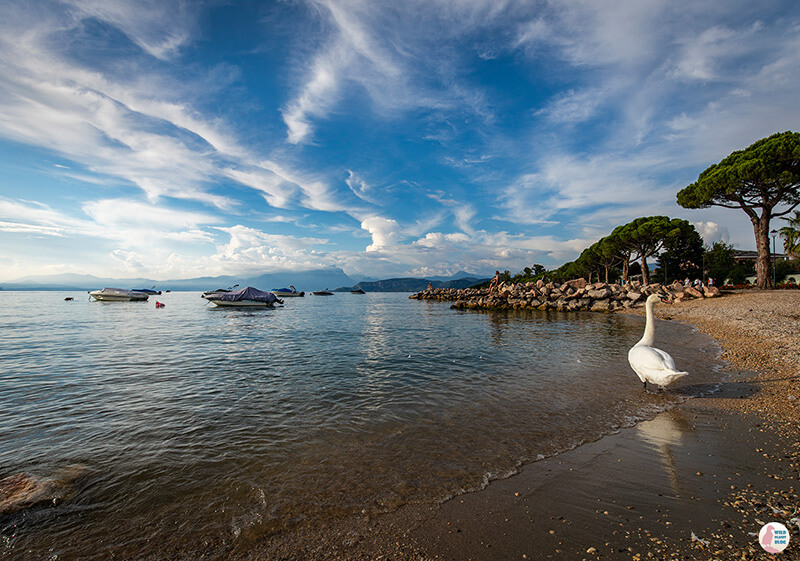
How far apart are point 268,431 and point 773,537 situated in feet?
22.3

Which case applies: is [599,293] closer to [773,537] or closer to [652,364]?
[652,364]

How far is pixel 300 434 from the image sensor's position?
6.05m

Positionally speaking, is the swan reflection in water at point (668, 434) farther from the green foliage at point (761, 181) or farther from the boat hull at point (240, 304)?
the boat hull at point (240, 304)

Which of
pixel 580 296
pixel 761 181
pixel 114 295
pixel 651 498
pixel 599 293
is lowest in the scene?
A: pixel 651 498

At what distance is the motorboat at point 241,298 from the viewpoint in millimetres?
46188

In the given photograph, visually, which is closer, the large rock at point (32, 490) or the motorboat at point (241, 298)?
the large rock at point (32, 490)

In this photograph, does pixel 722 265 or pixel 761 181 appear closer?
pixel 761 181

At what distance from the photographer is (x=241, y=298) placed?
154 feet

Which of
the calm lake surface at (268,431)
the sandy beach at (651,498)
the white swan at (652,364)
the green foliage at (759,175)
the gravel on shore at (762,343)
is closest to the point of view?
the sandy beach at (651,498)

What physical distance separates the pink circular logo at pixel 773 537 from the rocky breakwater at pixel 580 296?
120 ft

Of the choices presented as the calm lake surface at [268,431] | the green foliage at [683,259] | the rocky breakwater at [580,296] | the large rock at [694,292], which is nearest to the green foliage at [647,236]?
the green foliage at [683,259]

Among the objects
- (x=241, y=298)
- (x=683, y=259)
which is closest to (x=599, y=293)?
(x=683, y=259)

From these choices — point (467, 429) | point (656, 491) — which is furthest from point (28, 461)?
point (656, 491)

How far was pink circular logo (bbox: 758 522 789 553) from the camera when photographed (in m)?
2.81
